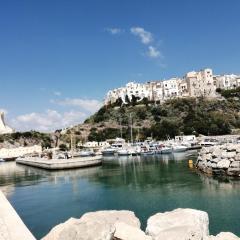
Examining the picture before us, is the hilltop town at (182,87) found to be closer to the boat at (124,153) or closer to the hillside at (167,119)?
the hillside at (167,119)

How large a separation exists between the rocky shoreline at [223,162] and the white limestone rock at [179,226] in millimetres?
27085

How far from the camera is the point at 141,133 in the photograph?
429ft

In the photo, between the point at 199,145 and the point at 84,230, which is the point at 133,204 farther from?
the point at 199,145

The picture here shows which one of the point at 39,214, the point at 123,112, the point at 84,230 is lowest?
the point at 39,214

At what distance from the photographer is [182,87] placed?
17875 cm

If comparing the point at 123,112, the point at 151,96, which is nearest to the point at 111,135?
the point at 123,112

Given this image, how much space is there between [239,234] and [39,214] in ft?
50.5

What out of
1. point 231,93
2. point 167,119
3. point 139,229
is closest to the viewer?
point 139,229

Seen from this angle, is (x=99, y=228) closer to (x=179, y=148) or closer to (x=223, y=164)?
(x=223, y=164)

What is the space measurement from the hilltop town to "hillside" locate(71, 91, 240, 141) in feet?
42.6

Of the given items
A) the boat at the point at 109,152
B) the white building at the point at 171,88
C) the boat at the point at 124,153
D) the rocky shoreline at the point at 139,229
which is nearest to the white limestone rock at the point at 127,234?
the rocky shoreline at the point at 139,229

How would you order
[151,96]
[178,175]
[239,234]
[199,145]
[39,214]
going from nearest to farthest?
[239,234]
[39,214]
[178,175]
[199,145]
[151,96]

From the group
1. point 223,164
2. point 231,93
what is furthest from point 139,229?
point 231,93

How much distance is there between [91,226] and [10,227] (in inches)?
181
